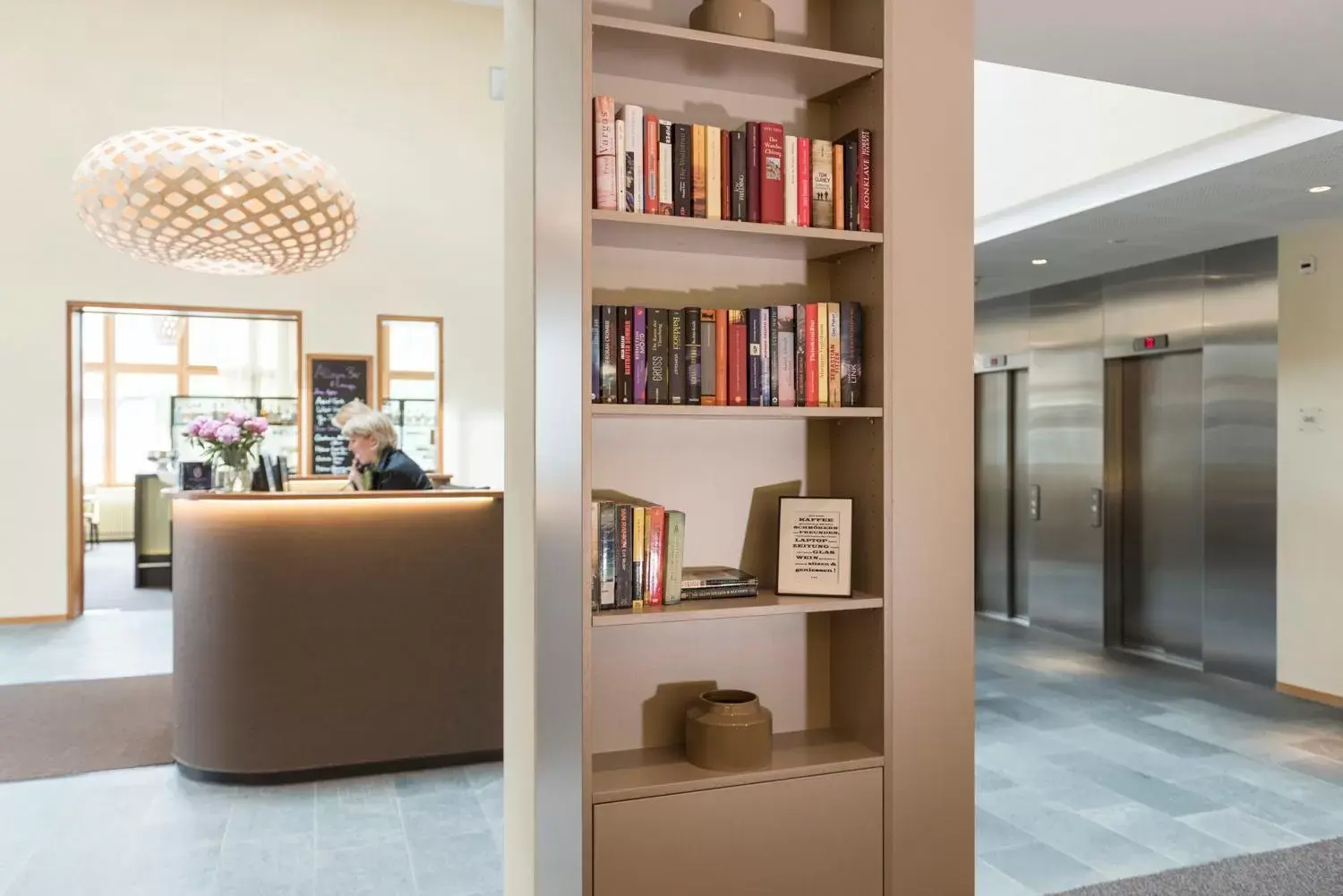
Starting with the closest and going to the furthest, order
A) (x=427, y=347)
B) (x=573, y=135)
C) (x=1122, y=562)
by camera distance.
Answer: (x=573, y=135), (x=1122, y=562), (x=427, y=347)

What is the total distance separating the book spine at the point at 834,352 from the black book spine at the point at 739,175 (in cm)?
31

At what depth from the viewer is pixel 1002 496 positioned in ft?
27.0

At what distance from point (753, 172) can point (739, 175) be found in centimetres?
3

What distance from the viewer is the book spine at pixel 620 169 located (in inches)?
81.6

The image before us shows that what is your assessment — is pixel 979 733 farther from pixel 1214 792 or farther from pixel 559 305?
pixel 559 305

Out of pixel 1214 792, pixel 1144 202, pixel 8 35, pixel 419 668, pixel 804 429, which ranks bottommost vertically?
pixel 1214 792

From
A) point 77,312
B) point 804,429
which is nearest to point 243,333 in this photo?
point 77,312

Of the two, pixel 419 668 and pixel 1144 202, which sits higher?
pixel 1144 202

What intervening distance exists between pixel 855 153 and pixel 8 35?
8.37 metres

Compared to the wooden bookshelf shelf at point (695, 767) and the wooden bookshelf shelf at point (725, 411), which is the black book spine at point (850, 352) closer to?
the wooden bookshelf shelf at point (725, 411)

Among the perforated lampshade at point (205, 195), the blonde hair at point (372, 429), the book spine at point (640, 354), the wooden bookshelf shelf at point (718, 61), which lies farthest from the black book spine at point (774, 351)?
the perforated lampshade at point (205, 195)

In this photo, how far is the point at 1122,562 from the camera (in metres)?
7.08

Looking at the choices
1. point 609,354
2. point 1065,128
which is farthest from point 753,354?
point 1065,128

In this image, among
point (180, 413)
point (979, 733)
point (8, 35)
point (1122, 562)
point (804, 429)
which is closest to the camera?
point (804, 429)
